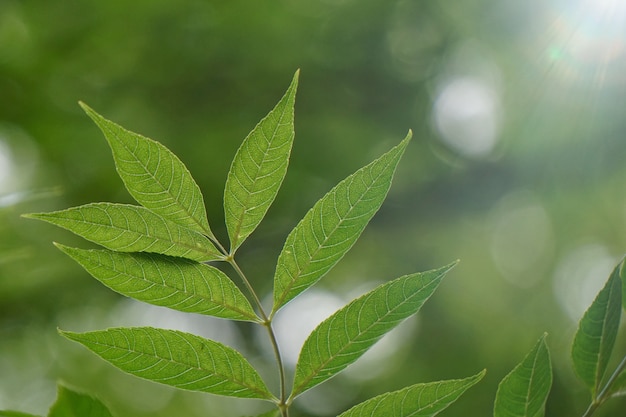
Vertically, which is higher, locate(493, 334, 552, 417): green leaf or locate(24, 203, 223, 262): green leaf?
locate(24, 203, 223, 262): green leaf

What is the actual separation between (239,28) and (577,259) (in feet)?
7.15

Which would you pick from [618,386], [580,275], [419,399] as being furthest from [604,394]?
[580,275]

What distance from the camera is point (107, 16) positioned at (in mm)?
2936

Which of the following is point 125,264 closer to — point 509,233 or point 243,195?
point 243,195

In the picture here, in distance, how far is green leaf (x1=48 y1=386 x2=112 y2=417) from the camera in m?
0.35

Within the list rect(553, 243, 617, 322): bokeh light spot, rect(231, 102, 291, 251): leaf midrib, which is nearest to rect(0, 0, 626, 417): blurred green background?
rect(553, 243, 617, 322): bokeh light spot

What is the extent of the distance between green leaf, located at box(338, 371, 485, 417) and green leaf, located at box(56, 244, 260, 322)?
12cm

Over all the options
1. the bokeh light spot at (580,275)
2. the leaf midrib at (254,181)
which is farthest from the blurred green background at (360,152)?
the leaf midrib at (254,181)

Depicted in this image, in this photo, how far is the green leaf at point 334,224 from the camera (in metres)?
0.45

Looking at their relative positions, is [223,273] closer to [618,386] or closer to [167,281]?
[167,281]

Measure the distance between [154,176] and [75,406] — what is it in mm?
175

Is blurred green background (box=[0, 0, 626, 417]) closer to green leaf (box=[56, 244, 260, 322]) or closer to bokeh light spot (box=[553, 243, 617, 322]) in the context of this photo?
bokeh light spot (box=[553, 243, 617, 322])

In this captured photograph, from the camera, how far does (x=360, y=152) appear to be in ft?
10.3

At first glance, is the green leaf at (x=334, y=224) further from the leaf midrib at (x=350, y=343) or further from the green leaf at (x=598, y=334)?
the green leaf at (x=598, y=334)
